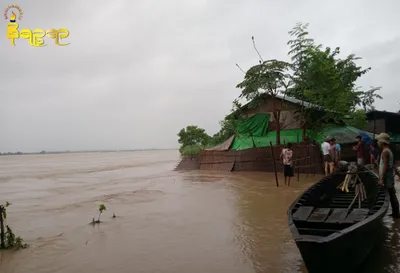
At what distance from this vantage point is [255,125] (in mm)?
16969

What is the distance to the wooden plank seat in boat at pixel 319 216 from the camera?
4.10m

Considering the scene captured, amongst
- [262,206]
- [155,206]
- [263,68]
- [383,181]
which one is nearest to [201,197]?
[155,206]

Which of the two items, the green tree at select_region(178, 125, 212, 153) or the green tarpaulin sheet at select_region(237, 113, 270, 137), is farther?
the green tree at select_region(178, 125, 212, 153)

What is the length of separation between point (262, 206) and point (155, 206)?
3.00 m

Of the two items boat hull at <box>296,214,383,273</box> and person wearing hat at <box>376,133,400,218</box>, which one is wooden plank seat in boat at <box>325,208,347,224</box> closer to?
boat hull at <box>296,214,383,273</box>

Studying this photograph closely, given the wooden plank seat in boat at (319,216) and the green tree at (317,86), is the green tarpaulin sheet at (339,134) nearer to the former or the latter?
the green tree at (317,86)

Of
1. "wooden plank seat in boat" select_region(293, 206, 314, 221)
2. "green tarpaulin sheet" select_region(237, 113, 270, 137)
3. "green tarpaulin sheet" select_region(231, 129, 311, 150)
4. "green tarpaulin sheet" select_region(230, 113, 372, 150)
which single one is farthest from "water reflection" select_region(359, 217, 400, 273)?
"green tarpaulin sheet" select_region(237, 113, 270, 137)

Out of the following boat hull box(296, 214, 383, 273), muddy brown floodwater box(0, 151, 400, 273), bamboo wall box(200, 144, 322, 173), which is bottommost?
muddy brown floodwater box(0, 151, 400, 273)

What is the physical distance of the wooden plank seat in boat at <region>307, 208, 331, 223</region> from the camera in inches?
161

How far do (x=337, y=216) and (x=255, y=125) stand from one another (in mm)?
12823

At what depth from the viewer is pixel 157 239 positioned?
560 centimetres

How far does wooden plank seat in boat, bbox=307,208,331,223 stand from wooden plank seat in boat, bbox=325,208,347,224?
0.07 m

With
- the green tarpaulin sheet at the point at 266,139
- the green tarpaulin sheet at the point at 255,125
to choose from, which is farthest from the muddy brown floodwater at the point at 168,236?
the green tarpaulin sheet at the point at 255,125

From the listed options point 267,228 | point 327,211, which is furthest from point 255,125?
point 327,211
